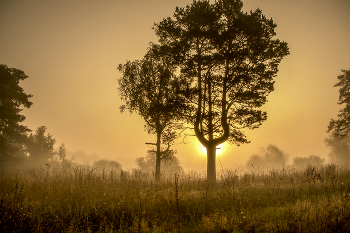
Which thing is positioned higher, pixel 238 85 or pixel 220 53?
pixel 220 53

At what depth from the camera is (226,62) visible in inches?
508

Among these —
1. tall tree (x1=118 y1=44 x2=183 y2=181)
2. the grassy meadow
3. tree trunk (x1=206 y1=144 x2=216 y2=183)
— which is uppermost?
tall tree (x1=118 y1=44 x2=183 y2=181)

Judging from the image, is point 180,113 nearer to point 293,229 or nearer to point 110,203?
point 110,203

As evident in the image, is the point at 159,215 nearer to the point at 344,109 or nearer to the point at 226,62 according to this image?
the point at 226,62

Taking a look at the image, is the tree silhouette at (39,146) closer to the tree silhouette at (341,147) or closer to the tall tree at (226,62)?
the tall tree at (226,62)

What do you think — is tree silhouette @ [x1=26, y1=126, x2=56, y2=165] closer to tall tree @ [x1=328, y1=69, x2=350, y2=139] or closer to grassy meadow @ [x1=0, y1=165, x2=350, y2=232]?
grassy meadow @ [x1=0, y1=165, x2=350, y2=232]

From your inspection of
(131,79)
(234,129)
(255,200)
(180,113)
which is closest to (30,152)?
(131,79)

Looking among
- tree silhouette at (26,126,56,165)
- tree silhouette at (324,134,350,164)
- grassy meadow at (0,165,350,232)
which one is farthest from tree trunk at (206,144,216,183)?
tree silhouette at (324,134,350,164)

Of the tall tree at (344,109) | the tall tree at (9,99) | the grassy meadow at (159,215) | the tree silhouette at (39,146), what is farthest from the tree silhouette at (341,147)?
the tree silhouette at (39,146)

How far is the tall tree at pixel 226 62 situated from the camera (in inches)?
482

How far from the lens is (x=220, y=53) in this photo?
12484mm

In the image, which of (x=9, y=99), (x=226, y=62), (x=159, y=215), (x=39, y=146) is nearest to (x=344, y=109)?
(x=226, y=62)

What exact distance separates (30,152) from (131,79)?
43.4m

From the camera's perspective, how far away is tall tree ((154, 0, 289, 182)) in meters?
12.2
